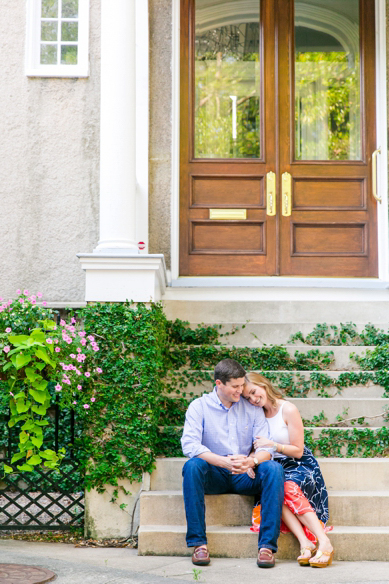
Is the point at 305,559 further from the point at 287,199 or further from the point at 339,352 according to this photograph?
the point at 287,199

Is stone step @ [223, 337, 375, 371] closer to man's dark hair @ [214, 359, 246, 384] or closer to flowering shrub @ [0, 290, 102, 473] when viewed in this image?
man's dark hair @ [214, 359, 246, 384]

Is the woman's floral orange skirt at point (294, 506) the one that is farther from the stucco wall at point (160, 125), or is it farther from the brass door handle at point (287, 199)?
the brass door handle at point (287, 199)

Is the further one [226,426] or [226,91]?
[226,91]

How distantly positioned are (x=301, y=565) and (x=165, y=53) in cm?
482

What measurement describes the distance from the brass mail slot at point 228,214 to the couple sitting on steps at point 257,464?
257 cm

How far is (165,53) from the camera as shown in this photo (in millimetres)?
6863

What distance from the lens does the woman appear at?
415 cm

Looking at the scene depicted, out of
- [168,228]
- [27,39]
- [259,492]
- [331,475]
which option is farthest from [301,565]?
[27,39]

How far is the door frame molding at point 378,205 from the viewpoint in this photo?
6.77m

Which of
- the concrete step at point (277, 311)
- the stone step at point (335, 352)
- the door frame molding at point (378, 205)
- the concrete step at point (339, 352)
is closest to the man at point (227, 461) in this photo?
the stone step at point (335, 352)

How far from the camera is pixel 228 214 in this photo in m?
6.94

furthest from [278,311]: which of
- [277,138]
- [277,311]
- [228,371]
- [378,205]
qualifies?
[228,371]

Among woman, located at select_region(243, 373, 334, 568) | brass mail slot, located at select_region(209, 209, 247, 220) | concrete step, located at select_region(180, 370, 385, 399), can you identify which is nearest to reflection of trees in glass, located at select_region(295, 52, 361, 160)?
brass mail slot, located at select_region(209, 209, 247, 220)

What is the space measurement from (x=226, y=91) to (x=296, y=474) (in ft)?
13.6
